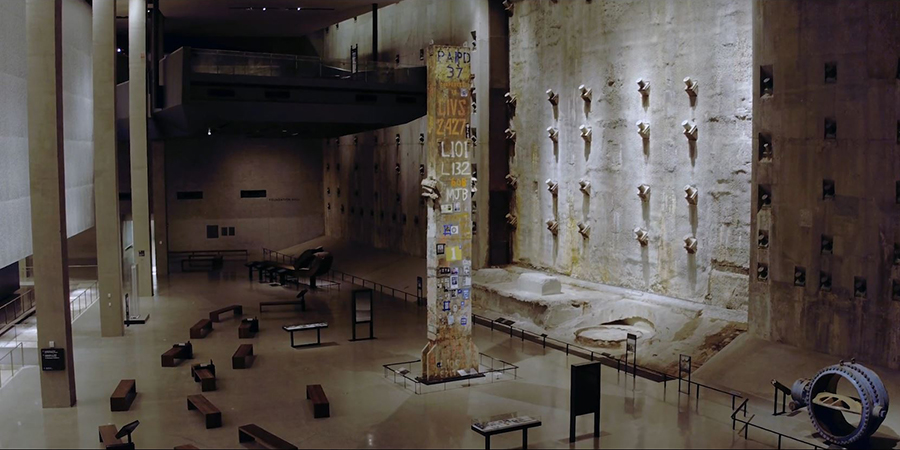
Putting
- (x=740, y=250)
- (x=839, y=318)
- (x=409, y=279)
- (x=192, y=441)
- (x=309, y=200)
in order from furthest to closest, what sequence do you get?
(x=309, y=200) < (x=409, y=279) < (x=740, y=250) < (x=839, y=318) < (x=192, y=441)

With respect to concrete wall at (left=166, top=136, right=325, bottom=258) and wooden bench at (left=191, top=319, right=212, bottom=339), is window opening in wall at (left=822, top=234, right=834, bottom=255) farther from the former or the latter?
concrete wall at (left=166, top=136, right=325, bottom=258)

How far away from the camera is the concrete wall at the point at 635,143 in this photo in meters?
19.7

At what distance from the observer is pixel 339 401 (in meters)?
16.0

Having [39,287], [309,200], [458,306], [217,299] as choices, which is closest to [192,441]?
[39,287]

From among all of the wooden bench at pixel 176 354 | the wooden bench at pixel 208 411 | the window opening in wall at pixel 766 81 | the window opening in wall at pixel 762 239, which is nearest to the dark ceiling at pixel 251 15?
the wooden bench at pixel 176 354

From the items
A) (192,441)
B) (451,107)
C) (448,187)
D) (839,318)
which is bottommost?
(192,441)

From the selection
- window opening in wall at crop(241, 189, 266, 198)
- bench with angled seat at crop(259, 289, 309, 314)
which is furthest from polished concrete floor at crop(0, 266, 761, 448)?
window opening in wall at crop(241, 189, 266, 198)

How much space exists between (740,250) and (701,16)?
560 centimetres

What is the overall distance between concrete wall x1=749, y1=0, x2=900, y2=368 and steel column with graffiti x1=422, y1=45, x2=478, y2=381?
635cm

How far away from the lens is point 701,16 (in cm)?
2031

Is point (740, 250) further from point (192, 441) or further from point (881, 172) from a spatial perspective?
point (192, 441)

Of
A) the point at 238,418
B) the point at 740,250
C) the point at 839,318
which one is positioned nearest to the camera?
the point at 238,418

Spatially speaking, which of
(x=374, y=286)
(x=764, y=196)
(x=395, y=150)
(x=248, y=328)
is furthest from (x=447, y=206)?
(x=395, y=150)

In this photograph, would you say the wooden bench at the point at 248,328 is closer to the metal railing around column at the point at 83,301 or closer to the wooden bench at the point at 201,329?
the wooden bench at the point at 201,329
